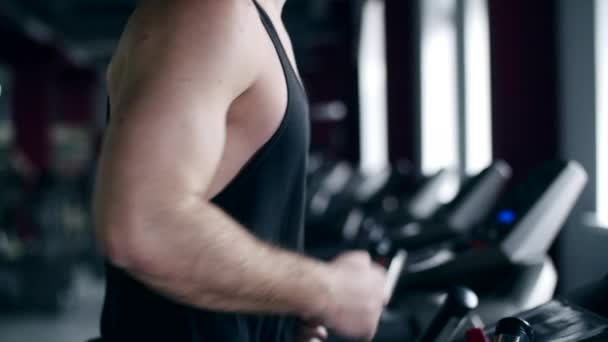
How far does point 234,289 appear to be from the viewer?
0.78 meters

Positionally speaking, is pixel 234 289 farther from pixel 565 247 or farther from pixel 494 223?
pixel 565 247

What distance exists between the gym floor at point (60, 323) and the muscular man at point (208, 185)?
3943 mm

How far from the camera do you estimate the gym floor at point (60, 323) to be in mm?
4762

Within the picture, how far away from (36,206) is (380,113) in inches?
143

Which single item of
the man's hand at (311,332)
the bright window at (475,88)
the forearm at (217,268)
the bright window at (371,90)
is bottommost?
the bright window at (371,90)

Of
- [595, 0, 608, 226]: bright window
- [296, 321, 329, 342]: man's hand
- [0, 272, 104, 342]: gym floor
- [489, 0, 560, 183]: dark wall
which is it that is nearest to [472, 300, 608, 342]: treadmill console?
[296, 321, 329, 342]: man's hand

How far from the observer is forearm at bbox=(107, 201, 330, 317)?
2.43ft

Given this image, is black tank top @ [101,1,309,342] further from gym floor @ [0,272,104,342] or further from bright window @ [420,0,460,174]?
bright window @ [420,0,460,174]

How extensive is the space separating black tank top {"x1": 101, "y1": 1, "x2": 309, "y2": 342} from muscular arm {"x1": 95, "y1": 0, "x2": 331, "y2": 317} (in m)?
0.10

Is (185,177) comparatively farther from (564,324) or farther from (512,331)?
(564,324)

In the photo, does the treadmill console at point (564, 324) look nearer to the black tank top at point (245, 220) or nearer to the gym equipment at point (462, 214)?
the black tank top at point (245, 220)

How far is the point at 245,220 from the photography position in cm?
92

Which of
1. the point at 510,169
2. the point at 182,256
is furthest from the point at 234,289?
the point at 510,169

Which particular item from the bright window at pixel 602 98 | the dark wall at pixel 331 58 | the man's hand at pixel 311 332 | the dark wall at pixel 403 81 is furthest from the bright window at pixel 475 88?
the dark wall at pixel 331 58
